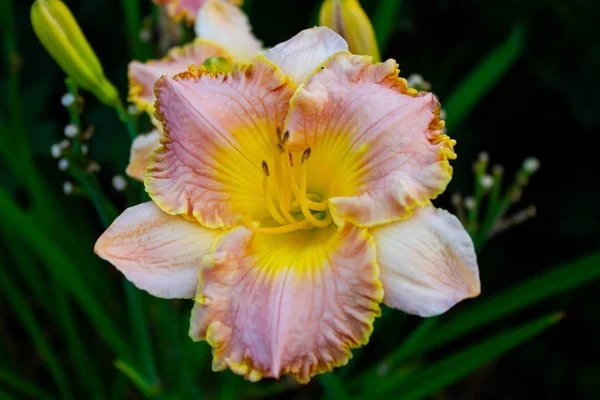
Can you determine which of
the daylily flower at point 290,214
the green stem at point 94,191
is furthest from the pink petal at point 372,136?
the green stem at point 94,191

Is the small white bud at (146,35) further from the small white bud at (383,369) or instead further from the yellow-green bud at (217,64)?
the small white bud at (383,369)

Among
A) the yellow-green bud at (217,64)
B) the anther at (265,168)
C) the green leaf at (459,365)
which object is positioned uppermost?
the yellow-green bud at (217,64)

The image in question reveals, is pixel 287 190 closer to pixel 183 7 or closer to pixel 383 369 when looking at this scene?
pixel 183 7

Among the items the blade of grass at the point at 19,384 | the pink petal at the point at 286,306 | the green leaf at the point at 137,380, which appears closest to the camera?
the pink petal at the point at 286,306

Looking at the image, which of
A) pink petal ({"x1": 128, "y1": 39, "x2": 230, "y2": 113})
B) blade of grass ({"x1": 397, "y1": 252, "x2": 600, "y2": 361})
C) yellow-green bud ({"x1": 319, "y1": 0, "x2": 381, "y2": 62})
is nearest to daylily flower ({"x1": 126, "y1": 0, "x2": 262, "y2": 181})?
pink petal ({"x1": 128, "y1": 39, "x2": 230, "y2": 113})

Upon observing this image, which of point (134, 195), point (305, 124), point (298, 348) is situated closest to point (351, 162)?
point (305, 124)
